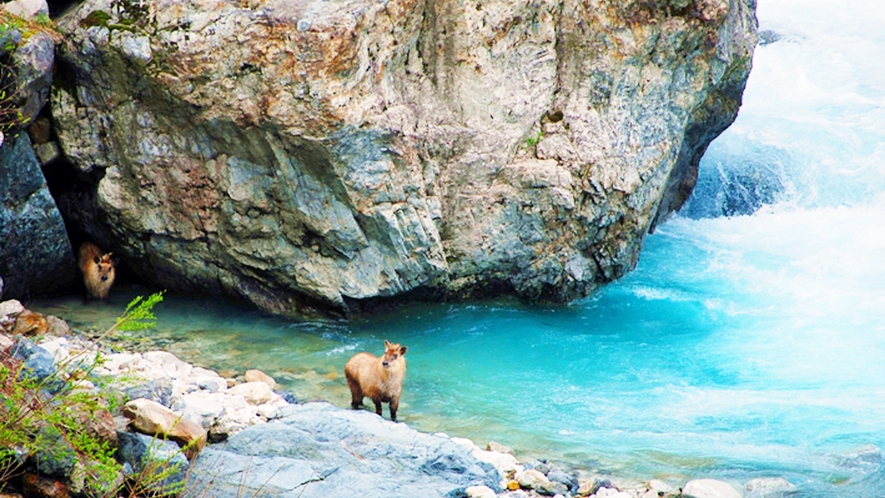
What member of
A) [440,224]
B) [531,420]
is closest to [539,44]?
[440,224]

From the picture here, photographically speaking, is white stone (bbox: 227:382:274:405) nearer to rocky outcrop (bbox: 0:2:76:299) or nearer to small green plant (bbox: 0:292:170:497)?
small green plant (bbox: 0:292:170:497)

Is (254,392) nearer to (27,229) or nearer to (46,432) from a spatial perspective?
(46,432)

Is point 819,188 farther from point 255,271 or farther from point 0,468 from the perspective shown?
point 0,468

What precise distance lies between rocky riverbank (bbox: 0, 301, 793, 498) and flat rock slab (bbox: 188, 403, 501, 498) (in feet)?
0.04

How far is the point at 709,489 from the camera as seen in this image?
28.5ft

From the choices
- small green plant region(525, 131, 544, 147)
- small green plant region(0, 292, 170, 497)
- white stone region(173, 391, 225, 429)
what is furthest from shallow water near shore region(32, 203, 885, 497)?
small green plant region(0, 292, 170, 497)

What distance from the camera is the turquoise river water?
1005 centimetres

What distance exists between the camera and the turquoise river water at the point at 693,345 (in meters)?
10.1

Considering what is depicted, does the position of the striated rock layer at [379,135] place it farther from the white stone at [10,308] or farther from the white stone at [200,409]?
the white stone at [200,409]

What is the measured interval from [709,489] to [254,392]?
5.10m

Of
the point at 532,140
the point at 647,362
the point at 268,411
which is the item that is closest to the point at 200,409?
the point at 268,411

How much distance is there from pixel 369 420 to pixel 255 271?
4.91 metres

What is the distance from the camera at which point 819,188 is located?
19438 mm

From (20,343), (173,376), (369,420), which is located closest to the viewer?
(20,343)
